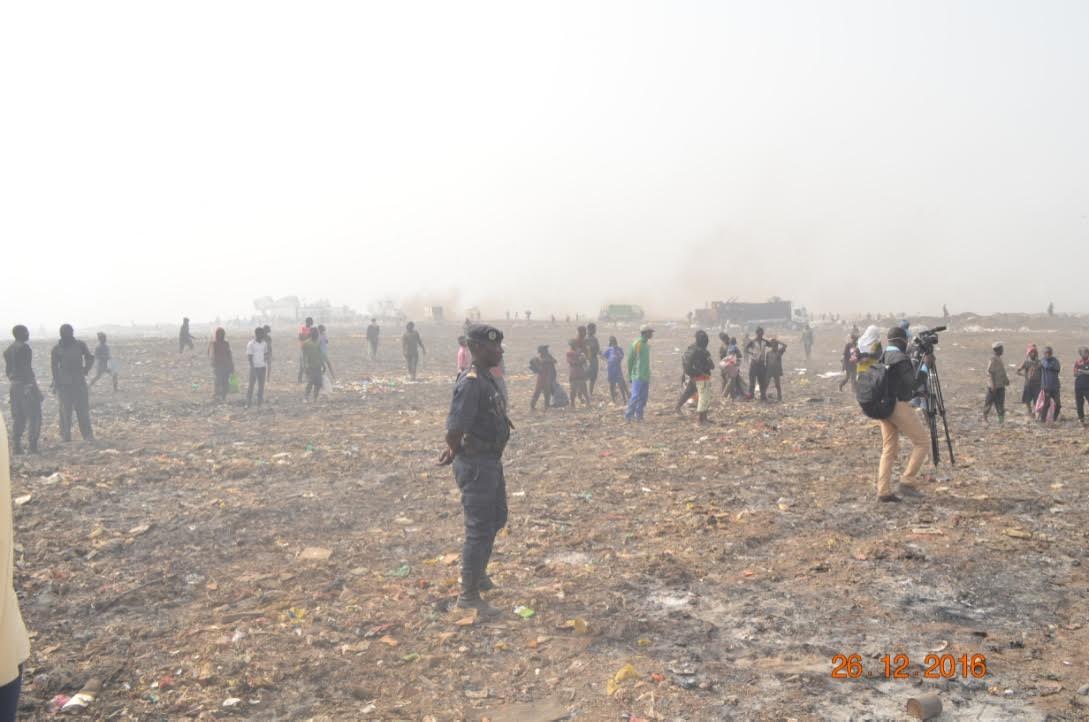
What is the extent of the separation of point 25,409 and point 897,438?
1177 cm

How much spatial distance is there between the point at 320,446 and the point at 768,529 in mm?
7552

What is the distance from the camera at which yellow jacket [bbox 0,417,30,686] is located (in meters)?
1.92

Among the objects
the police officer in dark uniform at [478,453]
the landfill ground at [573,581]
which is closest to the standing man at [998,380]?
the landfill ground at [573,581]

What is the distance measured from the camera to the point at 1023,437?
33.7ft

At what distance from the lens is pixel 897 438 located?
6656 millimetres

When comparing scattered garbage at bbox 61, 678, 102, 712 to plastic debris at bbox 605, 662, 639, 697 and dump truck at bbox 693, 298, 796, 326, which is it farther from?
dump truck at bbox 693, 298, 796, 326

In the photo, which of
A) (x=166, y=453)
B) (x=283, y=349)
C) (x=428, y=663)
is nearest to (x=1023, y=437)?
(x=428, y=663)

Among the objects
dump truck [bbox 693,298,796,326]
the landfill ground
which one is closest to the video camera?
the landfill ground

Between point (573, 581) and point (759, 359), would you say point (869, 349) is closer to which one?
point (573, 581)

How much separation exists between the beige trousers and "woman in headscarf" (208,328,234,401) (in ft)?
44.4

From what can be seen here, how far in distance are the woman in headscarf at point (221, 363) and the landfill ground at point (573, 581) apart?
4922 millimetres

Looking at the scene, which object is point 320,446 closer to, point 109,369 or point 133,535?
point 133,535

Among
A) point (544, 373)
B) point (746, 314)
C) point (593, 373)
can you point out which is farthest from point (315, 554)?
point (746, 314)

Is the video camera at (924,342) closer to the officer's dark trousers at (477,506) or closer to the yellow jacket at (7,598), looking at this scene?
the officer's dark trousers at (477,506)
